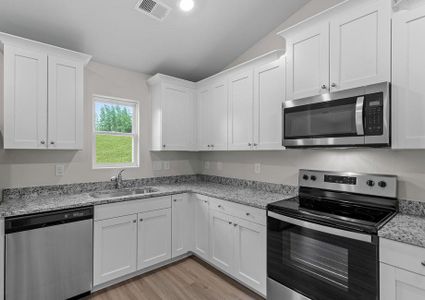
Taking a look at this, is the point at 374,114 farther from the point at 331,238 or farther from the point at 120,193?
the point at 120,193

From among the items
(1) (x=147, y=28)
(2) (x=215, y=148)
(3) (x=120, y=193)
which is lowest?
(3) (x=120, y=193)

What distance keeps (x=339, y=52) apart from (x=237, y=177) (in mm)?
1885

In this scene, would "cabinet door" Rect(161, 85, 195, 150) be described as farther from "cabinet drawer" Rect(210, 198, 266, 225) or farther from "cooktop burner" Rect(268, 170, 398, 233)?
"cooktop burner" Rect(268, 170, 398, 233)

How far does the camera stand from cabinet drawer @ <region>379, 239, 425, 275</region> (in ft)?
4.13

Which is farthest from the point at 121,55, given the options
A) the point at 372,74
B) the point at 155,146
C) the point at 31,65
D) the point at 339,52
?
the point at 372,74

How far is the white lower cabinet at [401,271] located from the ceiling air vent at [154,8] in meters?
2.64

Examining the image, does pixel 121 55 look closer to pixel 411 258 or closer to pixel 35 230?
pixel 35 230

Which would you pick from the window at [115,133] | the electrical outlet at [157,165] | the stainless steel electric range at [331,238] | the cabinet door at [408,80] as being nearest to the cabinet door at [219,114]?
the electrical outlet at [157,165]

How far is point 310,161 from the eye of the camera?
2410mm

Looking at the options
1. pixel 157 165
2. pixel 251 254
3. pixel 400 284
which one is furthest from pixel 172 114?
pixel 400 284

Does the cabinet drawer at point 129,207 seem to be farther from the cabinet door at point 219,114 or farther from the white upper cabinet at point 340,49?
the white upper cabinet at point 340,49

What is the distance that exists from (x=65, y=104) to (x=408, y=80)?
289cm

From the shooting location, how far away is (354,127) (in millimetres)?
1730

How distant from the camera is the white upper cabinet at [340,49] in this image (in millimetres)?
1659
